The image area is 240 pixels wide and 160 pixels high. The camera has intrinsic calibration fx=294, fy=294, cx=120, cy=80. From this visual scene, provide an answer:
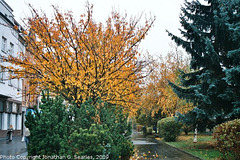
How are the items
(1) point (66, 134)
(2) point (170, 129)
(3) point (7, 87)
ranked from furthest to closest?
(3) point (7, 87) → (2) point (170, 129) → (1) point (66, 134)

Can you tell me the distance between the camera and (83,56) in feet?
38.9

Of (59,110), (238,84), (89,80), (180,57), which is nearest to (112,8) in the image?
(89,80)

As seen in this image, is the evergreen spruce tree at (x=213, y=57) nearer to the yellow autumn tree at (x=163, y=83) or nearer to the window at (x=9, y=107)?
the yellow autumn tree at (x=163, y=83)

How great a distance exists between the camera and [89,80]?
11109 millimetres

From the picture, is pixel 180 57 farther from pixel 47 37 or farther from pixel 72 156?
pixel 72 156

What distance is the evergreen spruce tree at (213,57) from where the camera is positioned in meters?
14.7

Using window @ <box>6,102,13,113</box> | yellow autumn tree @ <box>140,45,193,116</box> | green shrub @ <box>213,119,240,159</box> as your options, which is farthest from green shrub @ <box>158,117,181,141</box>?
window @ <box>6,102,13,113</box>

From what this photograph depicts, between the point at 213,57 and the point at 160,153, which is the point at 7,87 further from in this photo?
the point at 213,57

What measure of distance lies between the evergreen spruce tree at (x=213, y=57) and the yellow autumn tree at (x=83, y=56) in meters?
4.85

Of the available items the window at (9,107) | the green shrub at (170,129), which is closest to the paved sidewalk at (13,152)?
the green shrub at (170,129)

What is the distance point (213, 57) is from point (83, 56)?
7.23 meters

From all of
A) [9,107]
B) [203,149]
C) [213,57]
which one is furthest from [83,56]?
[9,107]

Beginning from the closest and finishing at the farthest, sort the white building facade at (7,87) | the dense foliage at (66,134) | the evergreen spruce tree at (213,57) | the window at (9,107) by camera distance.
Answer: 1. the dense foliage at (66,134)
2. the evergreen spruce tree at (213,57)
3. the white building facade at (7,87)
4. the window at (9,107)

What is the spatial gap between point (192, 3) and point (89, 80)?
Answer: 10141 millimetres
